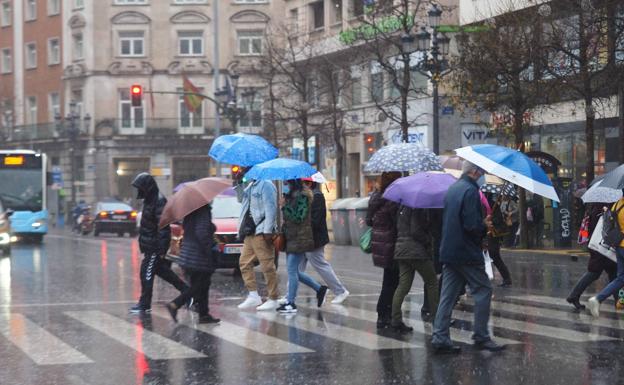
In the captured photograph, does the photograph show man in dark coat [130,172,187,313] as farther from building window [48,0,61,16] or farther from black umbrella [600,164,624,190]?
building window [48,0,61,16]

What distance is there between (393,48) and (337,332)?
36.3 metres

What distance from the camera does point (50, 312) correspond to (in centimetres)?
1512

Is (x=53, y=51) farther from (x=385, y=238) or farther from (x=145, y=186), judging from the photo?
(x=385, y=238)

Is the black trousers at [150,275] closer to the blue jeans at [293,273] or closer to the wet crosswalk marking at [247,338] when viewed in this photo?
the wet crosswalk marking at [247,338]

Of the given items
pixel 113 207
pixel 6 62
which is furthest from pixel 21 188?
pixel 6 62

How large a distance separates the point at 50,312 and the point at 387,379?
6.98 metres

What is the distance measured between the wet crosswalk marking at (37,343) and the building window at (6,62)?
219 feet

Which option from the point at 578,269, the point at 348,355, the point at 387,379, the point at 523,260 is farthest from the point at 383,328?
the point at 523,260

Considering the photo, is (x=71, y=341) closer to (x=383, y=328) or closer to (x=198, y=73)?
(x=383, y=328)

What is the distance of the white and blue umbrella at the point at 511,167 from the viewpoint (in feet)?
37.0

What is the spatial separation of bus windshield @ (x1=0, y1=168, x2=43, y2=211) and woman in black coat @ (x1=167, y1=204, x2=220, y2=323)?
27.9 metres

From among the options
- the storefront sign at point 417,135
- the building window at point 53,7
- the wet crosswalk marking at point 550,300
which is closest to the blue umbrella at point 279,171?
the wet crosswalk marking at point 550,300

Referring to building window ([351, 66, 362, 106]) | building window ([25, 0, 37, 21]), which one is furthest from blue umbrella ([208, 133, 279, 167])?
building window ([25, 0, 37, 21])

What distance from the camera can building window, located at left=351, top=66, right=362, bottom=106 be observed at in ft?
164
